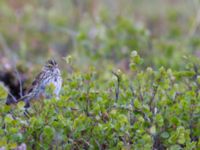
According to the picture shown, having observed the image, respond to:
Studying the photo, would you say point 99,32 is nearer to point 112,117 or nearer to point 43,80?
point 43,80

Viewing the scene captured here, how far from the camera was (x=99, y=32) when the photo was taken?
377 inches

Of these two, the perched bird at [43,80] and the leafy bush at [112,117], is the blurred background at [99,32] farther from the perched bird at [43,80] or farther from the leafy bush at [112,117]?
the leafy bush at [112,117]

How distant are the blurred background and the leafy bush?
6.69 ft

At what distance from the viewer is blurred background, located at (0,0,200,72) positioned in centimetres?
941

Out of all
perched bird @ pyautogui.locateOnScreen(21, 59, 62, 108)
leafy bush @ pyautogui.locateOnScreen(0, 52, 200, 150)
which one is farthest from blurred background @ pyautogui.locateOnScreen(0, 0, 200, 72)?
leafy bush @ pyautogui.locateOnScreen(0, 52, 200, 150)

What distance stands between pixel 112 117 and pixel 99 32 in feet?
16.9

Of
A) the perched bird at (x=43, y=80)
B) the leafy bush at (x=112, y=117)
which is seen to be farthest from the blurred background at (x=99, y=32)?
the leafy bush at (x=112, y=117)

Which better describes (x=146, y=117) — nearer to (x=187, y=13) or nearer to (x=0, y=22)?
(x=0, y=22)

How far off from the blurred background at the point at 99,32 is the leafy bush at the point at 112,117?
204cm

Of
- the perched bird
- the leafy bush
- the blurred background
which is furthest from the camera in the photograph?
the blurred background

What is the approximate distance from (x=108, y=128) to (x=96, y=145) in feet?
0.57

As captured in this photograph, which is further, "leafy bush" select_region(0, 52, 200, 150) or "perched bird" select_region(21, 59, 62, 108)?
"perched bird" select_region(21, 59, 62, 108)

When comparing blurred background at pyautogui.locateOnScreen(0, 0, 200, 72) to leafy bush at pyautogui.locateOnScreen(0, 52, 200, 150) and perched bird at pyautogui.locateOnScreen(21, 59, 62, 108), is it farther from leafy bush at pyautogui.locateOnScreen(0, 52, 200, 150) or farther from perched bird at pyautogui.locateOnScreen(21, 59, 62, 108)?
leafy bush at pyautogui.locateOnScreen(0, 52, 200, 150)

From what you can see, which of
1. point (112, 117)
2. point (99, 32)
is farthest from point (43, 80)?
point (99, 32)
